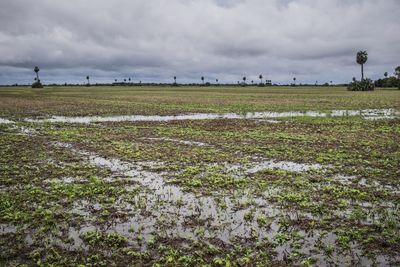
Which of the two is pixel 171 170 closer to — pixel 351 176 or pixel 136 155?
pixel 136 155

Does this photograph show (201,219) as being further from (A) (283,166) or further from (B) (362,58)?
(B) (362,58)

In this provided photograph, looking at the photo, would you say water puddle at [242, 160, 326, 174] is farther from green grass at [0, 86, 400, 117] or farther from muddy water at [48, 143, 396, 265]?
green grass at [0, 86, 400, 117]

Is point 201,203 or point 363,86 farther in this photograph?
point 363,86

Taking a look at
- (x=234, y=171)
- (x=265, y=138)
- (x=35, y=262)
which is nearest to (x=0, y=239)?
(x=35, y=262)

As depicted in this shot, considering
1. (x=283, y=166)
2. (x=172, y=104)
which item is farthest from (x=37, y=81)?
(x=283, y=166)

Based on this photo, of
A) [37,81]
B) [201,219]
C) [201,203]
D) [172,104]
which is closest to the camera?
[201,219]

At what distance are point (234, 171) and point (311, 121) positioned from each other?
65.4 ft

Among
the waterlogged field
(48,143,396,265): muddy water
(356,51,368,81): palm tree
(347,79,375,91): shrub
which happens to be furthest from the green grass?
(356,51,368,81): palm tree

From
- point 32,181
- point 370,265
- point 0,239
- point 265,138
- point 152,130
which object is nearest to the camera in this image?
point 370,265

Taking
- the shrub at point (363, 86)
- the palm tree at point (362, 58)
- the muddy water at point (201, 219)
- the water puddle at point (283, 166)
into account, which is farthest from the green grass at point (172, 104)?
the palm tree at point (362, 58)

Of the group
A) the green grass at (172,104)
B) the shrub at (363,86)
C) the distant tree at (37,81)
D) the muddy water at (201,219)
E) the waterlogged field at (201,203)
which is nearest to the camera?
the waterlogged field at (201,203)

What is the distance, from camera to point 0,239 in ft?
28.3

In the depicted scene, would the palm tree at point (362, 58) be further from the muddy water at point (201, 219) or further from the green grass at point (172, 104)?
the muddy water at point (201, 219)

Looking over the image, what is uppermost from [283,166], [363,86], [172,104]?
[363,86]
